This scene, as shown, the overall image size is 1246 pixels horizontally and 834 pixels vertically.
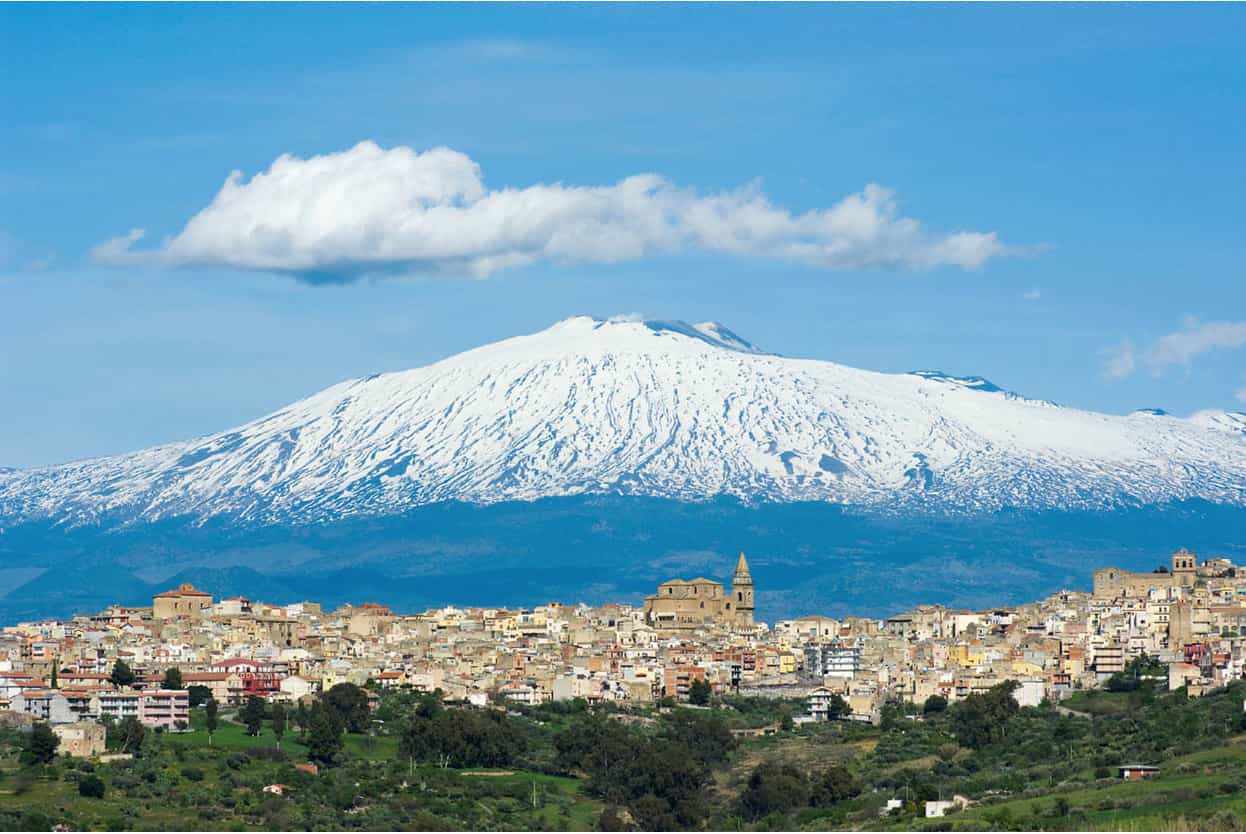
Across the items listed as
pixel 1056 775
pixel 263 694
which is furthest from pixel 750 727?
pixel 1056 775

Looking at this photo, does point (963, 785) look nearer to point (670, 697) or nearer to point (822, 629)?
point (670, 697)

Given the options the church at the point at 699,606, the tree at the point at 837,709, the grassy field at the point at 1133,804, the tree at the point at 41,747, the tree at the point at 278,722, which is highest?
the church at the point at 699,606

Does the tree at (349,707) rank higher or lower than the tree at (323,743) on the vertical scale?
higher

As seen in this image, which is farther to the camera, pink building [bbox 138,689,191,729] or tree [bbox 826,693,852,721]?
tree [bbox 826,693,852,721]

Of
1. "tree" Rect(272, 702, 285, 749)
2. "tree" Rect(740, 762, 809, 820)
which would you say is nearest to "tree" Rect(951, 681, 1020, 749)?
"tree" Rect(740, 762, 809, 820)

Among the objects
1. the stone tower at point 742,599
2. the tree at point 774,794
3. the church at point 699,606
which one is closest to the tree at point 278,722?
the tree at point 774,794

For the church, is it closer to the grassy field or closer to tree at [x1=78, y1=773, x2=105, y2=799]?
tree at [x1=78, y1=773, x2=105, y2=799]

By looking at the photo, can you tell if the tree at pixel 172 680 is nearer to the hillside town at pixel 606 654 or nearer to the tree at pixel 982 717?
the hillside town at pixel 606 654
